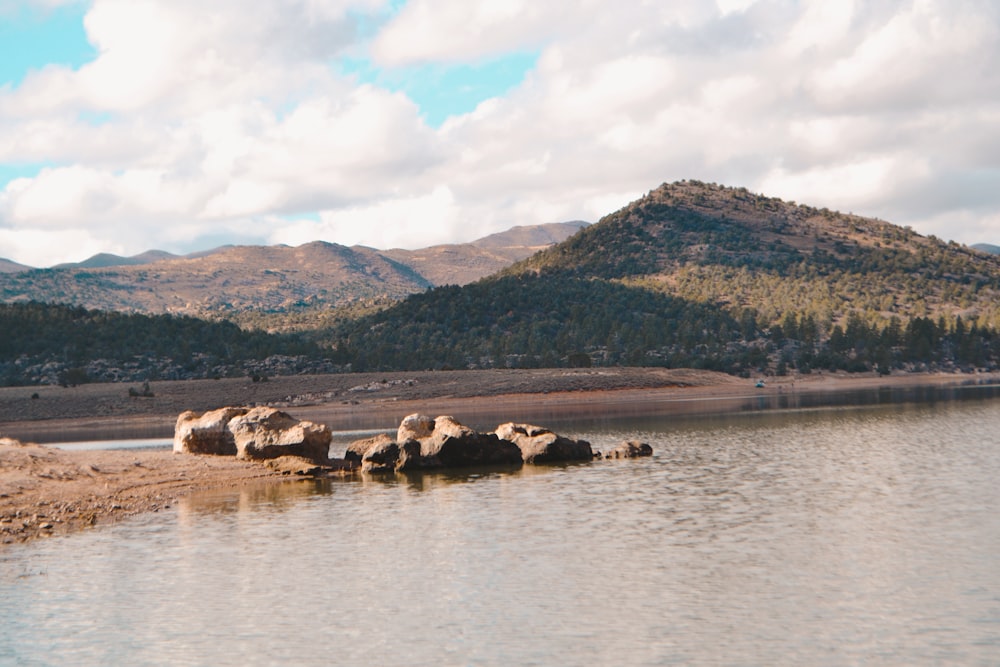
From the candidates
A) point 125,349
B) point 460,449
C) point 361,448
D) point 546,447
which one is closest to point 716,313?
point 125,349

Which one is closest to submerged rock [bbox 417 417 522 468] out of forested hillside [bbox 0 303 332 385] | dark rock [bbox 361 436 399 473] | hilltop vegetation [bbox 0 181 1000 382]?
dark rock [bbox 361 436 399 473]

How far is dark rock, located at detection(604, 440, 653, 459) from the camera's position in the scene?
50.8 meters

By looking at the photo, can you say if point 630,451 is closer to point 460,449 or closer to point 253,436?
point 460,449

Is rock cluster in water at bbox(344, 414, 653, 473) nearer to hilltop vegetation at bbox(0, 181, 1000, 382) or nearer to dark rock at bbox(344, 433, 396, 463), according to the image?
dark rock at bbox(344, 433, 396, 463)

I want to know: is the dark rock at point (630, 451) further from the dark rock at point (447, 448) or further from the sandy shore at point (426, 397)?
the sandy shore at point (426, 397)

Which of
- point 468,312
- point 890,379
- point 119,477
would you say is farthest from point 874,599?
point 468,312

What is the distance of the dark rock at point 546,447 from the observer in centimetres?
5038

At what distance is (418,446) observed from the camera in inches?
1966

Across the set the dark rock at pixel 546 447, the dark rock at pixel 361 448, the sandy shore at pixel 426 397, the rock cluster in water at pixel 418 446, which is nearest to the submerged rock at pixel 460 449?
the rock cluster in water at pixel 418 446

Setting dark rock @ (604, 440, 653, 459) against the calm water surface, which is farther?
dark rock @ (604, 440, 653, 459)

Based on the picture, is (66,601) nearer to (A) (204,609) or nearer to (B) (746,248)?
(A) (204,609)

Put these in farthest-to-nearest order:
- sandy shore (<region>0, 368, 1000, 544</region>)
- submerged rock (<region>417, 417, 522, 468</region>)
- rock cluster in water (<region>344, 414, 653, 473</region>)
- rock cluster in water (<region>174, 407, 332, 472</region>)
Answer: sandy shore (<region>0, 368, 1000, 544</region>)
rock cluster in water (<region>174, 407, 332, 472</region>)
submerged rock (<region>417, 417, 522, 468</region>)
rock cluster in water (<region>344, 414, 653, 473</region>)

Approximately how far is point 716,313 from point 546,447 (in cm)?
11249

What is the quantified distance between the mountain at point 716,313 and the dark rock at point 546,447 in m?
74.5
